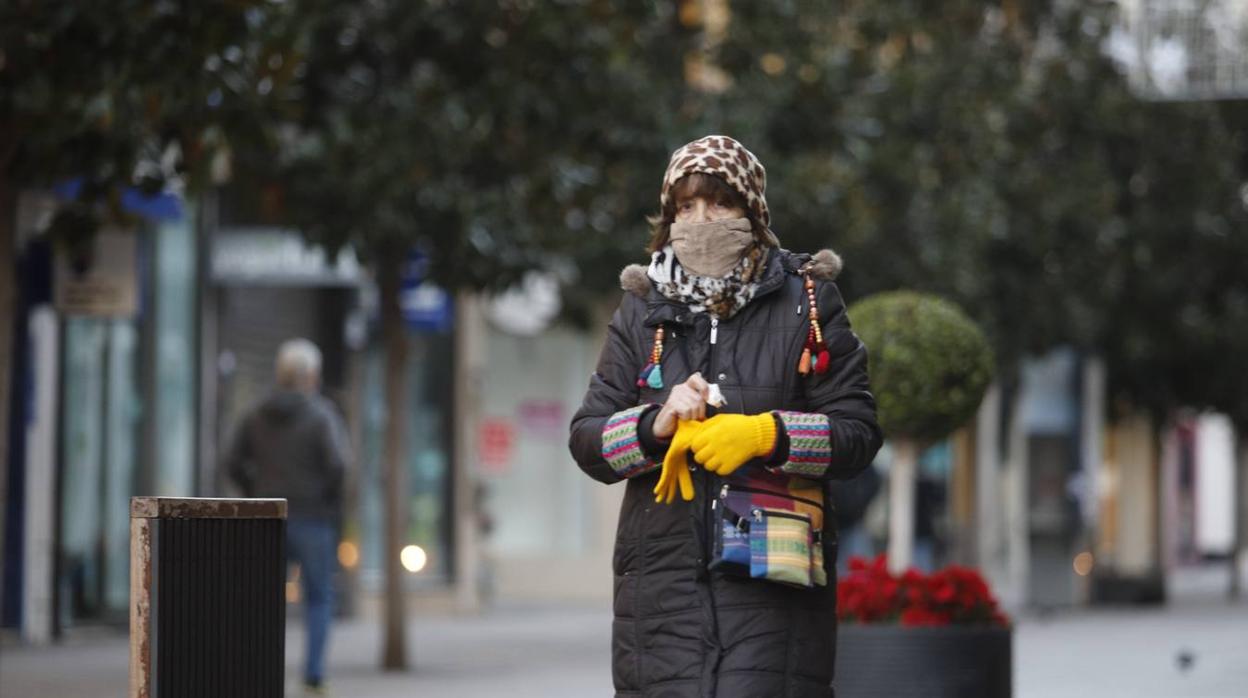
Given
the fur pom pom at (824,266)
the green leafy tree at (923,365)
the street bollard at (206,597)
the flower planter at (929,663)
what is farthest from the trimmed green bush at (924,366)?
the fur pom pom at (824,266)

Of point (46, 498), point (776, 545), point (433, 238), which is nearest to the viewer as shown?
point (776, 545)

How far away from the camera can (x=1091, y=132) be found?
2925 cm

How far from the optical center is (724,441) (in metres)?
5.44

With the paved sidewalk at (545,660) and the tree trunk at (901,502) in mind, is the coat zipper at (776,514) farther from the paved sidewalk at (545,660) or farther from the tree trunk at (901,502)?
the paved sidewalk at (545,660)

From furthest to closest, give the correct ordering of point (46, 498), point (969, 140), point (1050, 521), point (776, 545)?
point (1050, 521), point (969, 140), point (46, 498), point (776, 545)

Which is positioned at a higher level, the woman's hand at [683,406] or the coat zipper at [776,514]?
the woman's hand at [683,406]

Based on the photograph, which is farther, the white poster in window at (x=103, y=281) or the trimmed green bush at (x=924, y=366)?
the white poster in window at (x=103, y=281)

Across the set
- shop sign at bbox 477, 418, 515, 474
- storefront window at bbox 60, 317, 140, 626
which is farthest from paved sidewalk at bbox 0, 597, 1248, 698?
shop sign at bbox 477, 418, 515, 474

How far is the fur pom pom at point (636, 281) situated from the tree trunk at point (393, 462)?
10557mm

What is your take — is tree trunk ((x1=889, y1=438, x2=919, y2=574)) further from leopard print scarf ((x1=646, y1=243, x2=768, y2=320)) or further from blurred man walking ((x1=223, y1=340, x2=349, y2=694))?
leopard print scarf ((x1=646, y1=243, x2=768, y2=320))

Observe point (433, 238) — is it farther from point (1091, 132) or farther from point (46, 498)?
point (1091, 132)

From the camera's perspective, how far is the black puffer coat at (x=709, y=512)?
552 cm

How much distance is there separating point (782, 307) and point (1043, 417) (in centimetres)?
2512

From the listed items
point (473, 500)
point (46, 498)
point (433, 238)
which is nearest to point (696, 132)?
point (433, 238)
